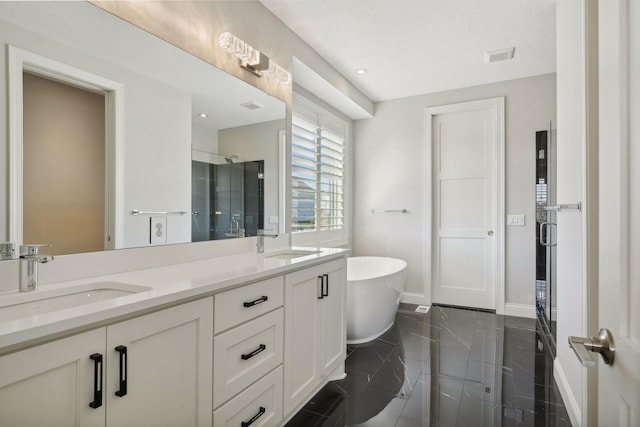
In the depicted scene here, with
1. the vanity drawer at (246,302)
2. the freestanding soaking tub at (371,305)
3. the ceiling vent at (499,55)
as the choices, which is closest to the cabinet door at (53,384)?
the vanity drawer at (246,302)

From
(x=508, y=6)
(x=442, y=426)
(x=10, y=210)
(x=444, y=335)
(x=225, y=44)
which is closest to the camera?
(x=10, y=210)

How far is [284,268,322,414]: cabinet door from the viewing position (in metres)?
1.77

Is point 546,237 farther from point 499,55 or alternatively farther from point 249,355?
point 249,355

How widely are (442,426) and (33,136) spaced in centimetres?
228

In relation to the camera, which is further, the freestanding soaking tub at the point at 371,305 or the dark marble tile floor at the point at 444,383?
the freestanding soaking tub at the point at 371,305

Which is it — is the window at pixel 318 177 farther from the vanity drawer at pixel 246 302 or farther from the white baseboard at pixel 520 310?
the white baseboard at pixel 520 310

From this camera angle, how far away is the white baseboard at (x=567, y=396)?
1.85m

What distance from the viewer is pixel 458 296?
4152mm

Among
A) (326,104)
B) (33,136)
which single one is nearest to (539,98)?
(326,104)

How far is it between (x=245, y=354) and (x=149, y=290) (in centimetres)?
52

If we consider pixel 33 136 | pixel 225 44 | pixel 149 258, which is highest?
pixel 225 44

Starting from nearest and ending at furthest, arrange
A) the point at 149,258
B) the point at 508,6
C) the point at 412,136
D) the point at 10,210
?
the point at 10,210
the point at 149,258
the point at 508,6
the point at 412,136

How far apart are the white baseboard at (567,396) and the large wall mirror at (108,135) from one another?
2.18 m

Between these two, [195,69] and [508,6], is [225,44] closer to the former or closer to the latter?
[195,69]
